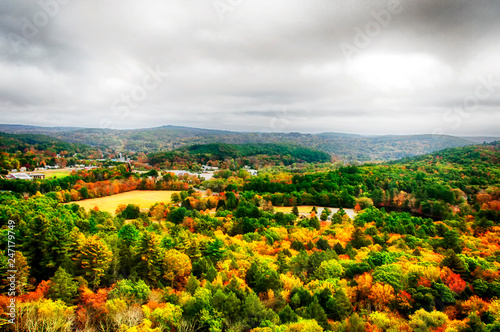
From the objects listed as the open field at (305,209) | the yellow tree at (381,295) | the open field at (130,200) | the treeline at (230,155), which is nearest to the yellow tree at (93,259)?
the yellow tree at (381,295)

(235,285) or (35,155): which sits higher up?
(35,155)

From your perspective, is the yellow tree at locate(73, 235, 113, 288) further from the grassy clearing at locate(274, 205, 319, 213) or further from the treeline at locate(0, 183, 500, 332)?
the grassy clearing at locate(274, 205, 319, 213)

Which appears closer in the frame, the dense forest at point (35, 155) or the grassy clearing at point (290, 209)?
the grassy clearing at point (290, 209)

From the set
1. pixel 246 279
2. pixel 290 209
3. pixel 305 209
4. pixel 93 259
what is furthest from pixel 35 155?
pixel 246 279

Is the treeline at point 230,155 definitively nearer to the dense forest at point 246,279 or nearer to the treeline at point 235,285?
the dense forest at point 246,279

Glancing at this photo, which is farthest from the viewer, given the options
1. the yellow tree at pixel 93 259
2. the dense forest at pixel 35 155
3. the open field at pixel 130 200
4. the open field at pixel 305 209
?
the dense forest at pixel 35 155

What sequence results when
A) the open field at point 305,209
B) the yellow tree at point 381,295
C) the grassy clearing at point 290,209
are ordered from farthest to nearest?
the grassy clearing at point 290,209 → the open field at point 305,209 → the yellow tree at point 381,295

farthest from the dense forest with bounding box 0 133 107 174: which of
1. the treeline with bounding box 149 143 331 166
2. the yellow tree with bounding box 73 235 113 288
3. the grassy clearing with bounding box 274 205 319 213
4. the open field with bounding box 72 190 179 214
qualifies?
the grassy clearing with bounding box 274 205 319 213

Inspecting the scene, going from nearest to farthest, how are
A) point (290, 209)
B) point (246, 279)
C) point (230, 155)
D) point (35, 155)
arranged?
1. point (246, 279)
2. point (290, 209)
3. point (35, 155)
4. point (230, 155)

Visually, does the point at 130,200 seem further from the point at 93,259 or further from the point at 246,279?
the point at 246,279

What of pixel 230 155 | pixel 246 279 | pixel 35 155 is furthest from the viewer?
pixel 230 155
